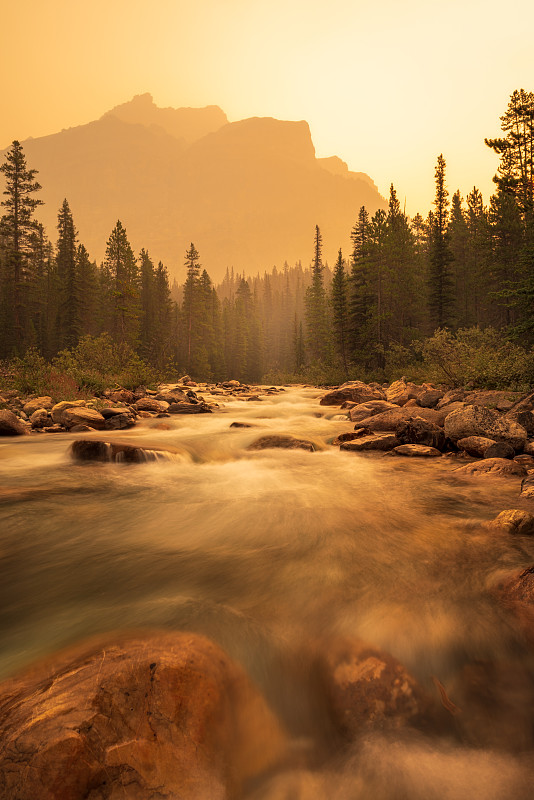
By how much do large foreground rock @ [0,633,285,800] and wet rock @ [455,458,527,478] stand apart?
6137mm

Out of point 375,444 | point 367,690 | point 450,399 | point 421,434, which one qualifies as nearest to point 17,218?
point 450,399

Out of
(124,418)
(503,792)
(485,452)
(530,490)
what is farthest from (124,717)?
(124,418)

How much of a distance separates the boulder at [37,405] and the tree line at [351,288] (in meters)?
10.6

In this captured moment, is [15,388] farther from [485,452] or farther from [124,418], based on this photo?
[485,452]

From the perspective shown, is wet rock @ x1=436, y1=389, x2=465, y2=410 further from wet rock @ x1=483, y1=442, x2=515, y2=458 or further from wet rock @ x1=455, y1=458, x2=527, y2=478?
wet rock @ x1=455, y1=458, x2=527, y2=478

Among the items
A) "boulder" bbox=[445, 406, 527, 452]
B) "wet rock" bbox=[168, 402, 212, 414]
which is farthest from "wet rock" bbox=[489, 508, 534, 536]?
"wet rock" bbox=[168, 402, 212, 414]

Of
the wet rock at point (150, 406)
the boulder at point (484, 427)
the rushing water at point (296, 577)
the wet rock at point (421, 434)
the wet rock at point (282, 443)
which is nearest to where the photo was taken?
the rushing water at point (296, 577)

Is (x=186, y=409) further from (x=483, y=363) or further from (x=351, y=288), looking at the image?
(x=351, y=288)

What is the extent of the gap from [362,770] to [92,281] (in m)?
57.5

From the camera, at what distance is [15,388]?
1717cm

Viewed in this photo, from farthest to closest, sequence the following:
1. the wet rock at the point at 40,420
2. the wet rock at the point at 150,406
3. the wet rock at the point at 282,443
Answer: the wet rock at the point at 150,406 → the wet rock at the point at 40,420 → the wet rock at the point at 282,443

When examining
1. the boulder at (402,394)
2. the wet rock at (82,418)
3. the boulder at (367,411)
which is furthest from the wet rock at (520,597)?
the boulder at (402,394)

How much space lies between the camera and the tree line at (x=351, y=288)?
108ft

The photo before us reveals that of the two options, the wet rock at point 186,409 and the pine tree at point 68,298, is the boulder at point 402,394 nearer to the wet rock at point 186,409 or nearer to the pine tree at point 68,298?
the wet rock at point 186,409
